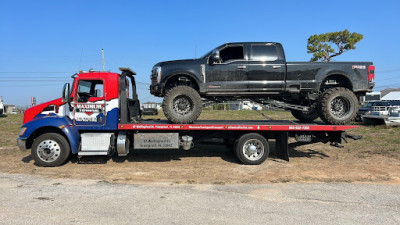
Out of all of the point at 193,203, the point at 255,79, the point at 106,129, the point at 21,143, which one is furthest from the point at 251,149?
the point at 21,143

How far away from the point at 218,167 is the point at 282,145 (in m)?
1.96

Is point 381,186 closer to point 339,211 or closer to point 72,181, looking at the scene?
point 339,211

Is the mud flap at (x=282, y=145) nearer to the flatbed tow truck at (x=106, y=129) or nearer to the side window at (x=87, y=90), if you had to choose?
the flatbed tow truck at (x=106, y=129)

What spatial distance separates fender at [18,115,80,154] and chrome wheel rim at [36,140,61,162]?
0.35 metres

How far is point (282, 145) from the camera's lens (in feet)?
24.2

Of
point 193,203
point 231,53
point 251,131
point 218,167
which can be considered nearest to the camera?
point 193,203

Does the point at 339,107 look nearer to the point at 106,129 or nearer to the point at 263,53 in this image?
the point at 263,53

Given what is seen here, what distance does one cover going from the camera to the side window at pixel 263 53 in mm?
7168

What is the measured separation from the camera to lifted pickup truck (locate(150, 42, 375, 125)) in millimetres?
6977

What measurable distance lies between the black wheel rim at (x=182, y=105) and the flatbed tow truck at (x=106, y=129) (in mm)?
424

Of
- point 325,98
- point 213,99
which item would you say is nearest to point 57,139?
point 213,99

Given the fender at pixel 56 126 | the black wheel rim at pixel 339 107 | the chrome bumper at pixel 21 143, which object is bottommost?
the chrome bumper at pixel 21 143

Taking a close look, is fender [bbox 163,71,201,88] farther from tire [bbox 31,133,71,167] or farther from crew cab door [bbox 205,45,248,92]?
tire [bbox 31,133,71,167]

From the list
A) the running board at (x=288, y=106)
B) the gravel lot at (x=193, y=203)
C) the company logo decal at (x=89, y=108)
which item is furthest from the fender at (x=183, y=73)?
the gravel lot at (x=193, y=203)
